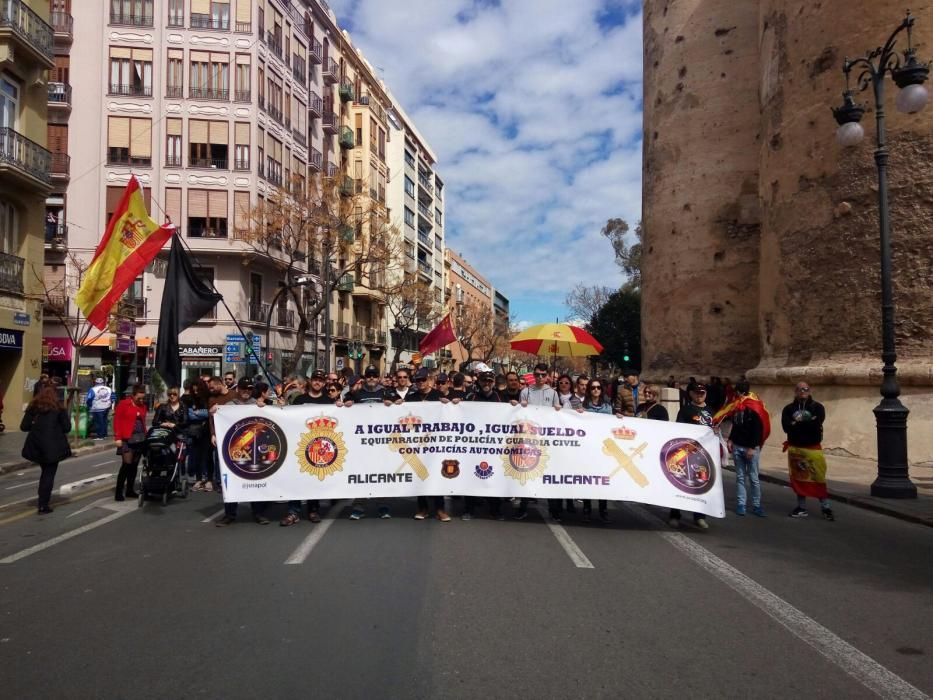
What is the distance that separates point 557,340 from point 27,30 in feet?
64.2

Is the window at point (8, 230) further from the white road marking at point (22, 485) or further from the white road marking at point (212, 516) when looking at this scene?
the white road marking at point (212, 516)

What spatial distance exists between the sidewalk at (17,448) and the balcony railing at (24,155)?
7.74 meters

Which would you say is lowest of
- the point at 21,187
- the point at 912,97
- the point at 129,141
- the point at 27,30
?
the point at 912,97

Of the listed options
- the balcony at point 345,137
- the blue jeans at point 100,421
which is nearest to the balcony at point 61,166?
the balcony at point 345,137

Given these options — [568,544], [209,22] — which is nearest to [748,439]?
[568,544]

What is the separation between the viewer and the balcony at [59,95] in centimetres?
3872

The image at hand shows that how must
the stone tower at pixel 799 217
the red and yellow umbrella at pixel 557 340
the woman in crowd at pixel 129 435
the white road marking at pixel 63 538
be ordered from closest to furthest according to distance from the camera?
the white road marking at pixel 63 538, the woman in crowd at pixel 129 435, the red and yellow umbrella at pixel 557 340, the stone tower at pixel 799 217

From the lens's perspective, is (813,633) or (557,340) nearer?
(813,633)

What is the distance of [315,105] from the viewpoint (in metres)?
49.6

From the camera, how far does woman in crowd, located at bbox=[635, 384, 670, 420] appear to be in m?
9.97

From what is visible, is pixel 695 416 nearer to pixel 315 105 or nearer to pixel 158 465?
pixel 158 465

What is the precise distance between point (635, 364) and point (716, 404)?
1541 inches

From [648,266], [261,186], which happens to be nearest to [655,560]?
[648,266]

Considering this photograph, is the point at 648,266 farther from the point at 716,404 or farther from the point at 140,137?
the point at 140,137
